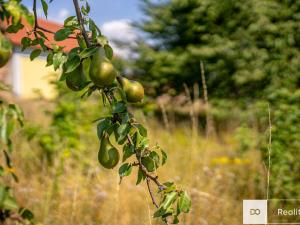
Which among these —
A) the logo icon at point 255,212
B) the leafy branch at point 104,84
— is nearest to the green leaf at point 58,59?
the leafy branch at point 104,84

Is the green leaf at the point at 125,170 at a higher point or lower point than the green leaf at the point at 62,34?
lower

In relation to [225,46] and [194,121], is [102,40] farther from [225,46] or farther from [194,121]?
[225,46]

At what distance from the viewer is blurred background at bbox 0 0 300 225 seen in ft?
9.01

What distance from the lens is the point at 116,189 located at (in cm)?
234

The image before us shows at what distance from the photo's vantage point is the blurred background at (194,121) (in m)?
2.75

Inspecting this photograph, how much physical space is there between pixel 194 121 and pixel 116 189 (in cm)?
219

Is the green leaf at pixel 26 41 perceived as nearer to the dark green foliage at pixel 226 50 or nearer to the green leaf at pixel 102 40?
the green leaf at pixel 102 40

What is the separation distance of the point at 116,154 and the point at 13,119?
321 millimetres

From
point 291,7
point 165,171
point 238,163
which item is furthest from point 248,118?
point 165,171

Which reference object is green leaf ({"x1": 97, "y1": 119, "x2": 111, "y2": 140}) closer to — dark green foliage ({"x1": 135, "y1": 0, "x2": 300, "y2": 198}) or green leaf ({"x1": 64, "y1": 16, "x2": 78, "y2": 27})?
green leaf ({"x1": 64, "y1": 16, "x2": 78, "y2": 27})

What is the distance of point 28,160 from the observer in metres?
3.66

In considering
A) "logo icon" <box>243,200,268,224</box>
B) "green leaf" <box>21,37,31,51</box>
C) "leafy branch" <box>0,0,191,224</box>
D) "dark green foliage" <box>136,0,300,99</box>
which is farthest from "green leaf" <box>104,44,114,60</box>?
"dark green foliage" <box>136,0,300,99</box>

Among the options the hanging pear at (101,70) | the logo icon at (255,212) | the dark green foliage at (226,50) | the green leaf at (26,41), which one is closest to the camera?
the hanging pear at (101,70)

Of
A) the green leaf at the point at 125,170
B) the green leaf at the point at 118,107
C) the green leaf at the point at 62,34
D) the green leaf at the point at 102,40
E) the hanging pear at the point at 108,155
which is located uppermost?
the green leaf at the point at 62,34
